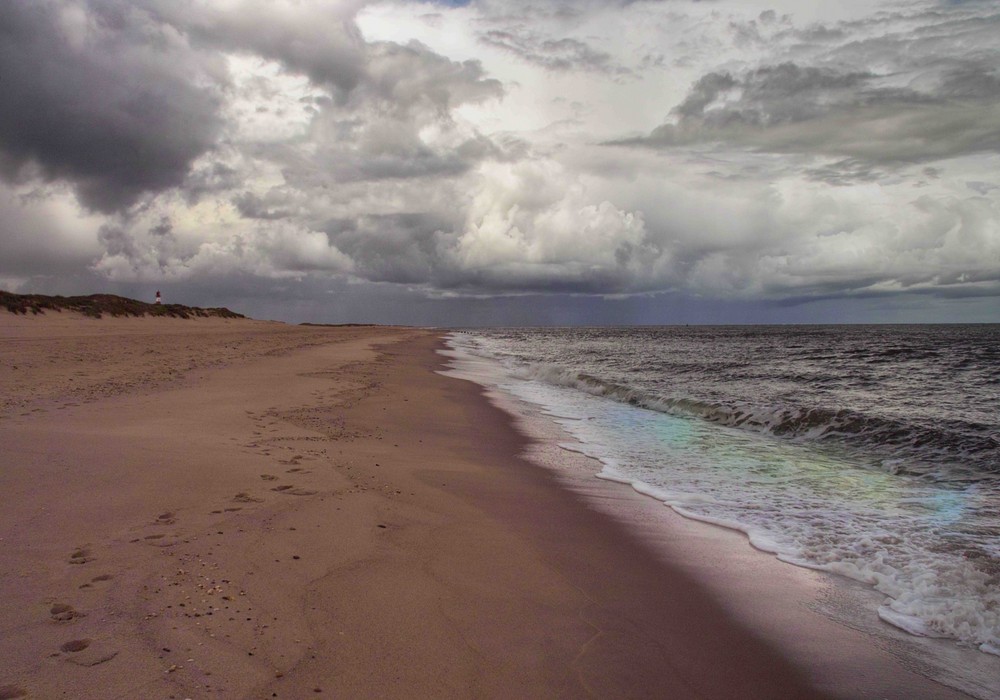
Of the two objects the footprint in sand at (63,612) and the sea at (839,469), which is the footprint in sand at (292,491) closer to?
the footprint in sand at (63,612)

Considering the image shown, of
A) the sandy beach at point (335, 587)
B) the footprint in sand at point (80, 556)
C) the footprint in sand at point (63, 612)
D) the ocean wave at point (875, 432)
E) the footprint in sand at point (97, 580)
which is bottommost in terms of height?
the ocean wave at point (875, 432)

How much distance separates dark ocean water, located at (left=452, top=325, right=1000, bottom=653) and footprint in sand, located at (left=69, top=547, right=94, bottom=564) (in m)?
5.72

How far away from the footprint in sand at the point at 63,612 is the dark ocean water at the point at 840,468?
5385 millimetres

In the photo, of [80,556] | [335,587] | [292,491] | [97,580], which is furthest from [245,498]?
[335,587]

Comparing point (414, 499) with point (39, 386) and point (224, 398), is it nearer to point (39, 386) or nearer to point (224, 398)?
point (224, 398)

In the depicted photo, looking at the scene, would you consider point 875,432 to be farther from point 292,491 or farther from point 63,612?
point 63,612

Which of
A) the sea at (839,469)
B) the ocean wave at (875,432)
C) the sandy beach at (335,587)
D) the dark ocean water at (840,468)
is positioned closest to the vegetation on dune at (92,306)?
the sea at (839,469)

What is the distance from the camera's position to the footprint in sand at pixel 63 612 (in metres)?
3.00

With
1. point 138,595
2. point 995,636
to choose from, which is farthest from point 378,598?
point 995,636

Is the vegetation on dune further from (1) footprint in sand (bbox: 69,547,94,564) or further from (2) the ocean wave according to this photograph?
(1) footprint in sand (bbox: 69,547,94,564)

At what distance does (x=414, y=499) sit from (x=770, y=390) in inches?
670

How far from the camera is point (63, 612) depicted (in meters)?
3.05

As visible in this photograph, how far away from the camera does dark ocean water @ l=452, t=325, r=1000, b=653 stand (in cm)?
495

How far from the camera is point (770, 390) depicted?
19484 mm
